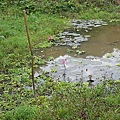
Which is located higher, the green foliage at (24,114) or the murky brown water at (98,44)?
the green foliage at (24,114)

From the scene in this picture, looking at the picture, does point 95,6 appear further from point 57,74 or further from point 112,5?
point 57,74

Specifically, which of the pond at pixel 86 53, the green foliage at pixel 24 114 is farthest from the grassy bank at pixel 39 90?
the pond at pixel 86 53

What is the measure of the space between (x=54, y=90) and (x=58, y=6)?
8625mm

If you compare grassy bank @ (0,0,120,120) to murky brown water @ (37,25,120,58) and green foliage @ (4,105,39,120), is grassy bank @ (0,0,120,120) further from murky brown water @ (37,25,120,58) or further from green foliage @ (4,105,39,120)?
murky brown water @ (37,25,120,58)

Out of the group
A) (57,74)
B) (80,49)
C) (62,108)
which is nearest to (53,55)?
(80,49)

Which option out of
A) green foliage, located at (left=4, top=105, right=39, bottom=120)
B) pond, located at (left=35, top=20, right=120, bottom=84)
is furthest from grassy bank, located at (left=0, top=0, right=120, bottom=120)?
pond, located at (left=35, top=20, right=120, bottom=84)

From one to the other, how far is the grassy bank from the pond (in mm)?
399

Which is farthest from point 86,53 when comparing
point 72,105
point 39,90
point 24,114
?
point 24,114

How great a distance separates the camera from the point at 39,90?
5.69 metres

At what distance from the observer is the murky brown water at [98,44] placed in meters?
8.29

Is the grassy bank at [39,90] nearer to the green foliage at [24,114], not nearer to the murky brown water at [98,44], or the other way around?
the green foliage at [24,114]

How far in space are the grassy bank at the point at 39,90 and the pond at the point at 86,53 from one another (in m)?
0.40

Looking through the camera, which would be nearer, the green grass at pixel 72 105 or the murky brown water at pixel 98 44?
the green grass at pixel 72 105

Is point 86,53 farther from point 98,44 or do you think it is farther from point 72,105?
point 72,105
